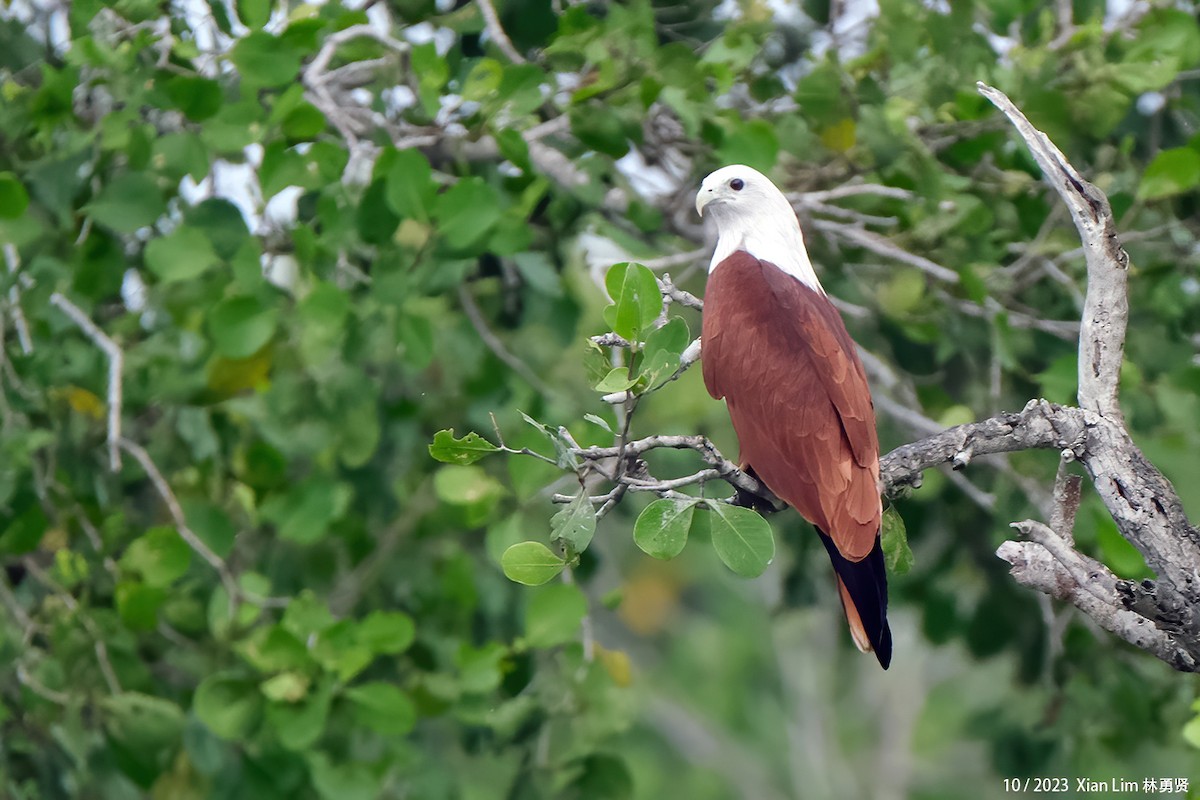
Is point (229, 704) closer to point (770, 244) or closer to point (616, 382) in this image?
point (770, 244)

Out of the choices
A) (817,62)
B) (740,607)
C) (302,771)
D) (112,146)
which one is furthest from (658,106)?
(740,607)

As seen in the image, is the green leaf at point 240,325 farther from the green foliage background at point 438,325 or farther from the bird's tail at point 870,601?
the bird's tail at point 870,601

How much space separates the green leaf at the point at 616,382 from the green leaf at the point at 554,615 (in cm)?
139

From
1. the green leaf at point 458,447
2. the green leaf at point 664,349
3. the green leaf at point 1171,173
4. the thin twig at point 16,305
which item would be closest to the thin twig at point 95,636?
the thin twig at point 16,305

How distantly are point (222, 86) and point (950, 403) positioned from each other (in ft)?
6.98

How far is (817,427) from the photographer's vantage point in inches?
74.2

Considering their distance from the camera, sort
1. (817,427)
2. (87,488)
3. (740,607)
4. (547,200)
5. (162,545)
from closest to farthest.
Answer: (817,427) → (162,545) → (87,488) → (547,200) → (740,607)

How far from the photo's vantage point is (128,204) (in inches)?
121

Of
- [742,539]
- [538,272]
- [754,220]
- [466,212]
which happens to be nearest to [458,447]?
[742,539]

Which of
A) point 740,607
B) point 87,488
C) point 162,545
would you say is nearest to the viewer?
point 162,545

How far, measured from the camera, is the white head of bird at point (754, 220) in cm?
218

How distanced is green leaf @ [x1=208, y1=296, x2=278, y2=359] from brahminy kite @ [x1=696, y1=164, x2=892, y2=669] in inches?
49.8

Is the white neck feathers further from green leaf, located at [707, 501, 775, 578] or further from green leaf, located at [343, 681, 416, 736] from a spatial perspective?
green leaf, located at [343, 681, 416, 736]

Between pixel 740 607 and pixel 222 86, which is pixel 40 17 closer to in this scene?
pixel 222 86
